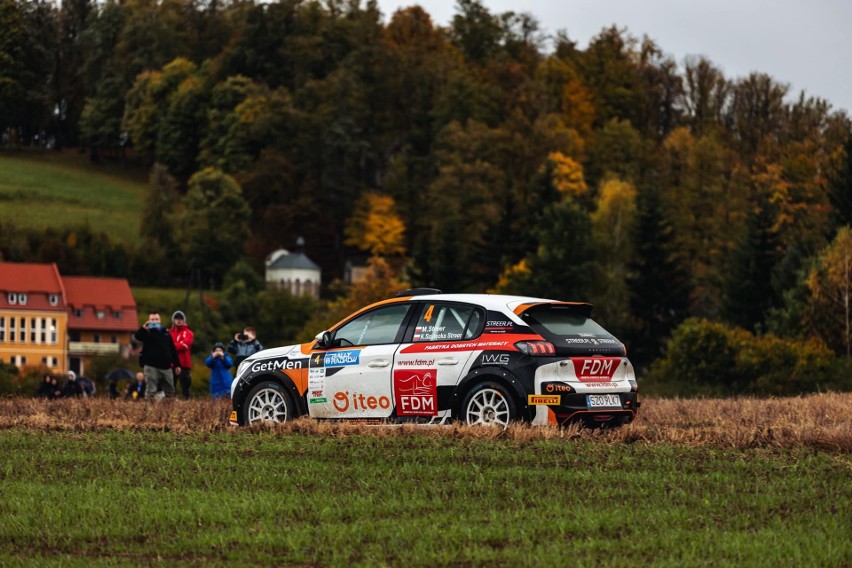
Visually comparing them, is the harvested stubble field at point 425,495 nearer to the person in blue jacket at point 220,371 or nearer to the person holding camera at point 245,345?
the person holding camera at point 245,345

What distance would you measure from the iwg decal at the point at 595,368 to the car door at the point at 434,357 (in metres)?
1.11

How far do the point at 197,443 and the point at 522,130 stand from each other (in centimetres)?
10868

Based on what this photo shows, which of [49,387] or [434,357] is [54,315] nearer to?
[49,387]

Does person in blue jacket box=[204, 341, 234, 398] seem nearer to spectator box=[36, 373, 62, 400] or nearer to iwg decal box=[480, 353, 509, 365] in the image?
spectator box=[36, 373, 62, 400]

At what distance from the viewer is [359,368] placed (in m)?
17.0

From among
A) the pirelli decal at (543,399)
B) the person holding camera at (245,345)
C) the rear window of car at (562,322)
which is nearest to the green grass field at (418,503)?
the pirelli decal at (543,399)

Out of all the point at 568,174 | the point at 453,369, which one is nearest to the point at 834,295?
the point at 453,369

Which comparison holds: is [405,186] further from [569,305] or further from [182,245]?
[569,305]

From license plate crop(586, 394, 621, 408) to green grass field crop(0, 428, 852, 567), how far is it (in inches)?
51.0

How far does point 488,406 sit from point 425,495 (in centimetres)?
451

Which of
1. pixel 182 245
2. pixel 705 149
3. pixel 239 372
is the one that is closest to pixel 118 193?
pixel 182 245

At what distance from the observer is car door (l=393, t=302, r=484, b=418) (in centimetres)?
1633

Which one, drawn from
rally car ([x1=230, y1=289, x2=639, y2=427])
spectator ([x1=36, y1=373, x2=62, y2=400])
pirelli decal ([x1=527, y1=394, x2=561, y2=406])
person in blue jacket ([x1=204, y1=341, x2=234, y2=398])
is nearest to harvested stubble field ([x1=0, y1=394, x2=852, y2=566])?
pirelli decal ([x1=527, y1=394, x2=561, y2=406])

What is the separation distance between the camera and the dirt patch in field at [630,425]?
14.9 meters
